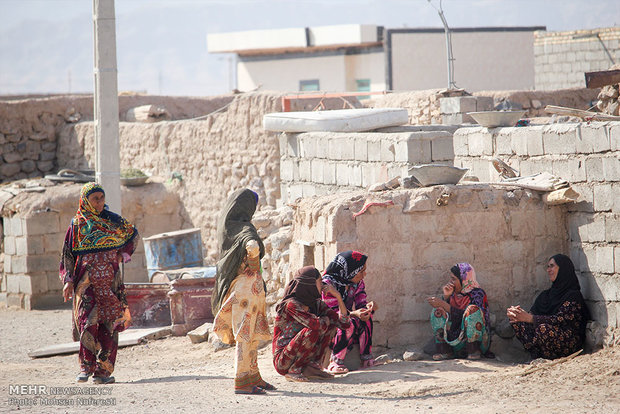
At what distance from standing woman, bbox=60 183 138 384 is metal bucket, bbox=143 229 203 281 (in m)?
4.61

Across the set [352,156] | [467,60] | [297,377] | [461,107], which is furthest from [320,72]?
[297,377]

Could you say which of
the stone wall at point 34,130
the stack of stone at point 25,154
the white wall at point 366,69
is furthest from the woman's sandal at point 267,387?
the white wall at point 366,69

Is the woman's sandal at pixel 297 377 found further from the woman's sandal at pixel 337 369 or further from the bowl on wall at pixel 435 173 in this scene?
the bowl on wall at pixel 435 173

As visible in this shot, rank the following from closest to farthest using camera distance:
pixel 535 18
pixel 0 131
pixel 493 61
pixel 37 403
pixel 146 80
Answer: pixel 37 403 → pixel 0 131 → pixel 493 61 → pixel 146 80 → pixel 535 18

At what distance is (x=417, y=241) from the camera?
7.02 metres

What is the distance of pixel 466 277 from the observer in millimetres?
6797

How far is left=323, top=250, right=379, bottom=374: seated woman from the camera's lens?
6629 mm

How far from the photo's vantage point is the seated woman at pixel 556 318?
21.9 feet

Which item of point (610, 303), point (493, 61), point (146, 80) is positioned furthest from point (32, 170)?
point (146, 80)

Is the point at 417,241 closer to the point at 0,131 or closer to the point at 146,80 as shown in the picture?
the point at 0,131

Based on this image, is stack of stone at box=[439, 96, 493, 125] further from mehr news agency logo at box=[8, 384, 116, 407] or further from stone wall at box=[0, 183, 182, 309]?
mehr news agency logo at box=[8, 384, 116, 407]

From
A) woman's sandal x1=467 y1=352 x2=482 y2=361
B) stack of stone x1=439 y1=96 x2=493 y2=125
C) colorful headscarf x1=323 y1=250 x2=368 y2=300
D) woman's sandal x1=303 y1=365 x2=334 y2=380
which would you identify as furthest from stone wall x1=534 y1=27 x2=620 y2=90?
woman's sandal x1=303 y1=365 x2=334 y2=380

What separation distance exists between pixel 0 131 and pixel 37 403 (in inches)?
515

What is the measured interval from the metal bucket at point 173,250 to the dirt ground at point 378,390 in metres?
3.91
